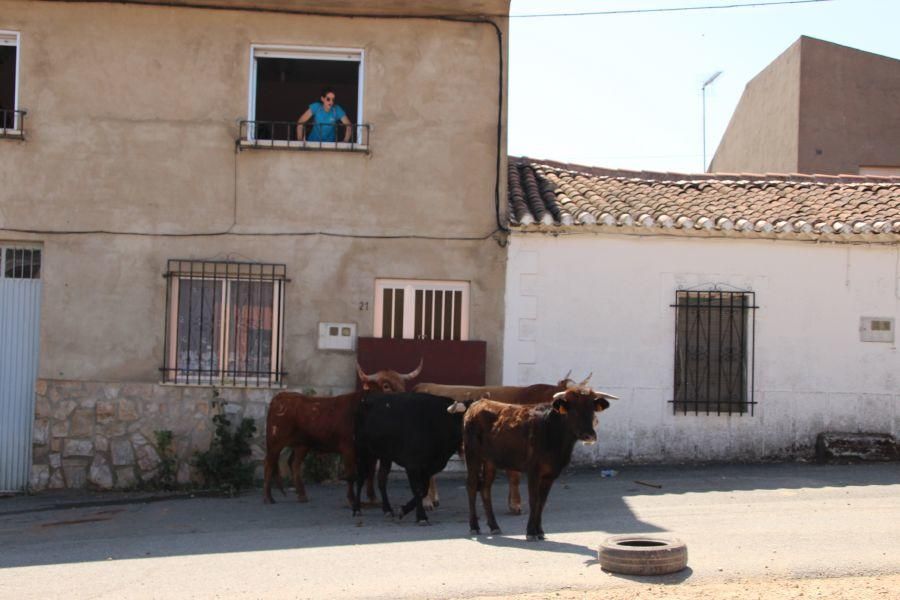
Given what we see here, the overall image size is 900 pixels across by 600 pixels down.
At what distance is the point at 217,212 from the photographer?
13.0m

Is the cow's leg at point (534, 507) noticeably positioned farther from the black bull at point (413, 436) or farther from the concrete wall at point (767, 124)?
the concrete wall at point (767, 124)

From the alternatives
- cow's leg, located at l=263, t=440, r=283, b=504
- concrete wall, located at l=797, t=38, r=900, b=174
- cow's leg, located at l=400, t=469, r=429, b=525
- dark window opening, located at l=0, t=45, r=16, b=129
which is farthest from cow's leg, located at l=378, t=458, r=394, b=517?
concrete wall, located at l=797, t=38, r=900, b=174

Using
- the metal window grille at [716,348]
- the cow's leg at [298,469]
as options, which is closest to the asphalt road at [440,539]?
the cow's leg at [298,469]

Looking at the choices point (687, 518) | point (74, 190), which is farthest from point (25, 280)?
point (687, 518)

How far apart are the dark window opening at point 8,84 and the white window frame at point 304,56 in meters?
3.01

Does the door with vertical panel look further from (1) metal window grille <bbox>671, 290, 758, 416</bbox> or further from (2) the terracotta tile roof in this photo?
(1) metal window grille <bbox>671, 290, 758, 416</bbox>

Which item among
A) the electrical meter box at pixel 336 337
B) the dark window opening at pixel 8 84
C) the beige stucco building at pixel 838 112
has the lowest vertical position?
the electrical meter box at pixel 336 337

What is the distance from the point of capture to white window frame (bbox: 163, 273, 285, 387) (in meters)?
13.0

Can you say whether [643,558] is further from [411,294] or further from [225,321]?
[225,321]

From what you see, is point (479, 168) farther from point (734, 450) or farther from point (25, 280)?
point (25, 280)

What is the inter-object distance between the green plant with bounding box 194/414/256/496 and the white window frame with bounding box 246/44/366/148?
3528 mm

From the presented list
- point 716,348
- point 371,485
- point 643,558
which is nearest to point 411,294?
point 371,485

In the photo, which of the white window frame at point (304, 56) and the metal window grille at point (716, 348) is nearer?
the white window frame at point (304, 56)

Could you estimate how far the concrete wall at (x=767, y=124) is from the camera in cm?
2411
